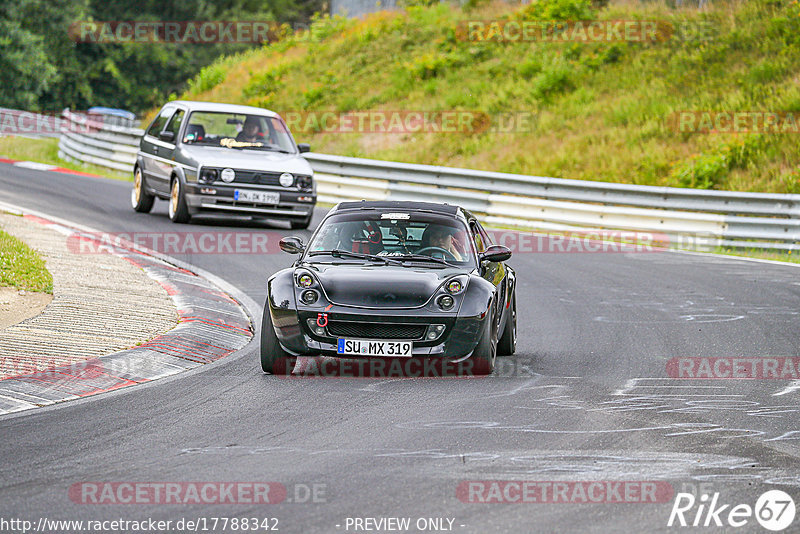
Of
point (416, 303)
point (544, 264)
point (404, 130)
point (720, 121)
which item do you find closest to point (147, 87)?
point (404, 130)

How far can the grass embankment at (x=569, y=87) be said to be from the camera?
26219 mm

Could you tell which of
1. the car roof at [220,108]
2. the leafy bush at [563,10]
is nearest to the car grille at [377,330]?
the car roof at [220,108]

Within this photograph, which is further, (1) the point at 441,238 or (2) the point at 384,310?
(1) the point at 441,238

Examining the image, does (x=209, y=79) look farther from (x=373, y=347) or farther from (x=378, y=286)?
(x=373, y=347)

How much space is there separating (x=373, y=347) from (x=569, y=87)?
79.1ft

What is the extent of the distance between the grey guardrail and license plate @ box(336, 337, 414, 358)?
12219mm

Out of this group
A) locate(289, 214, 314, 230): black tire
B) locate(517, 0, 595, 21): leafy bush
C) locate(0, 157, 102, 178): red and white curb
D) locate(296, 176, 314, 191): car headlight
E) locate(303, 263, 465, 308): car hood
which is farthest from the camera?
locate(517, 0, 595, 21): leafy bush

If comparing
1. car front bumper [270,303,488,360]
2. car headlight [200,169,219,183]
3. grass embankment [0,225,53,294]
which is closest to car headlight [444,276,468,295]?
car front bumper [270,303,488,360]

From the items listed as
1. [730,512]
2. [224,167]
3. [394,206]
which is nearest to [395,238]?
[394,206]

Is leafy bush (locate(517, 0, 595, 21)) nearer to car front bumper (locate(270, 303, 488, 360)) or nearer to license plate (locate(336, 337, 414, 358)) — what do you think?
car front bumper (locate(270, 303, 488, 360))

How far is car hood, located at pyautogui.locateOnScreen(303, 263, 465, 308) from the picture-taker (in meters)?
8.89

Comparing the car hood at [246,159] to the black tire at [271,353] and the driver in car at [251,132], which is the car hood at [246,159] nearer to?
the driver in car at [251,132]

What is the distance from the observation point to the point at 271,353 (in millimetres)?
9016

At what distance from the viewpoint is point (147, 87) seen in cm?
6328
